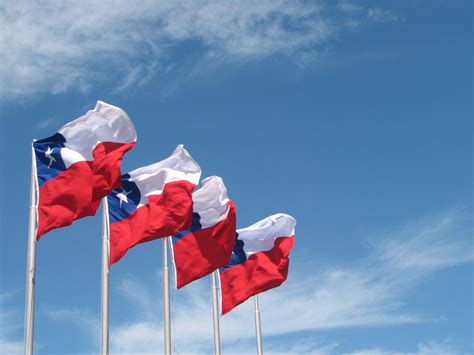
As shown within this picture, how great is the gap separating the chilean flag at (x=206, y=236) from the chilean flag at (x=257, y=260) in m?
3.93

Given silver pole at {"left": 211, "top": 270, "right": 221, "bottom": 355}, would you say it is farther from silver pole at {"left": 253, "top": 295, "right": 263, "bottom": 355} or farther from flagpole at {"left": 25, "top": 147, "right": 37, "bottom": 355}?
flagpole at {"left": 25, "top": 147, "right": 37, "bottom": 355}

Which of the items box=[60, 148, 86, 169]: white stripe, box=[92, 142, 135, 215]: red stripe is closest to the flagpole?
box=[60, 148, 86, 169]: white stripe

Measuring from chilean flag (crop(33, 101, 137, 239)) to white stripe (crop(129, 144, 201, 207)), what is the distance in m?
2.01

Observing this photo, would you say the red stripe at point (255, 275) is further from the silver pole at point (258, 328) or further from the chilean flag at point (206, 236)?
the chilean flag at point (206, 236)

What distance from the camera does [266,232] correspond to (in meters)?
38.9

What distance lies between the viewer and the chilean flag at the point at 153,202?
29.7 metres

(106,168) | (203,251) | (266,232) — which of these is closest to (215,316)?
(203,251)

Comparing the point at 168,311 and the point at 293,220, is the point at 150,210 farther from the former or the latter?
the point at 293,220

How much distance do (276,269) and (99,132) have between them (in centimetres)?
1291

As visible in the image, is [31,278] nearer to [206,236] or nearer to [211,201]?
[206,236]

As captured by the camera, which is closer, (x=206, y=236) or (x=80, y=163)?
(x=80, y=163)

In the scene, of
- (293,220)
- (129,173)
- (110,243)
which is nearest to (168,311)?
(110,243)

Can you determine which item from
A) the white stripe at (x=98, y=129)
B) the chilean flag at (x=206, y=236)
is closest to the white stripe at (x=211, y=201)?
the chilean flag at (x=206, y=236)

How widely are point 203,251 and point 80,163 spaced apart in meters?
7.28
